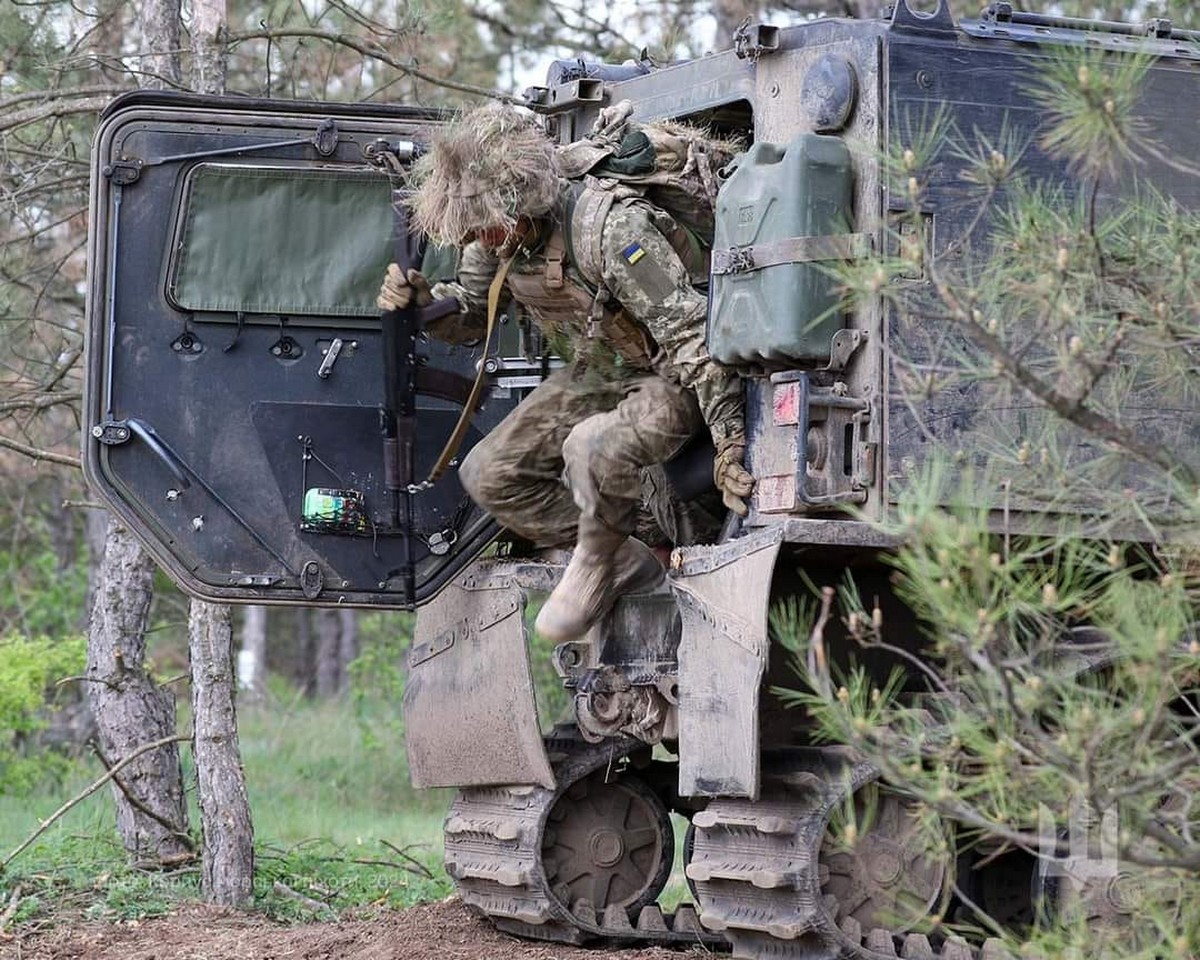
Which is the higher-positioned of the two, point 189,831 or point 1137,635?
point 1137,635

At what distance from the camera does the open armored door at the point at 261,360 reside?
6.88 meters

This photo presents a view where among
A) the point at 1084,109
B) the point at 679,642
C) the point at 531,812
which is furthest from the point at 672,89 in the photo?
the point at 1084,109

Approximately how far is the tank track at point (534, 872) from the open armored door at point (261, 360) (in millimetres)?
764

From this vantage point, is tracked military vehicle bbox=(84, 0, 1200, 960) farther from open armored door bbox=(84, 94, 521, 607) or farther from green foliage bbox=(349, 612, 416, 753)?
green foliage bbox=(349, 612, 416, 753)

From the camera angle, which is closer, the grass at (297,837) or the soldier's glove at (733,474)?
the soldier's glove at (733,474)

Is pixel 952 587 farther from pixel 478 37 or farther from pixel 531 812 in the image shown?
pixel 478 37

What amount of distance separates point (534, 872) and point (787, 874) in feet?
4.31

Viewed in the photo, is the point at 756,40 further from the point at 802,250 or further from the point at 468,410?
the point at 468,410

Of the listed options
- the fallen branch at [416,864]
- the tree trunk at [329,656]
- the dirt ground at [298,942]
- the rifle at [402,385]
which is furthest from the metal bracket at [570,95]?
the tree trunk at [329,656]

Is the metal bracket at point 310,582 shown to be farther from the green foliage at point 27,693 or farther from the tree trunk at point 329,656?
the tree trunk at point 329,656

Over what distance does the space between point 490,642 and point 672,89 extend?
6.26 ft

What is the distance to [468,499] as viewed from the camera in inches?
282

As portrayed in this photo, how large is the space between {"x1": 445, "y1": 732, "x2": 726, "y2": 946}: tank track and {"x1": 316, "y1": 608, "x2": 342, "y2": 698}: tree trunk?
478 inches

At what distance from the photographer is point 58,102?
8.14 metres
